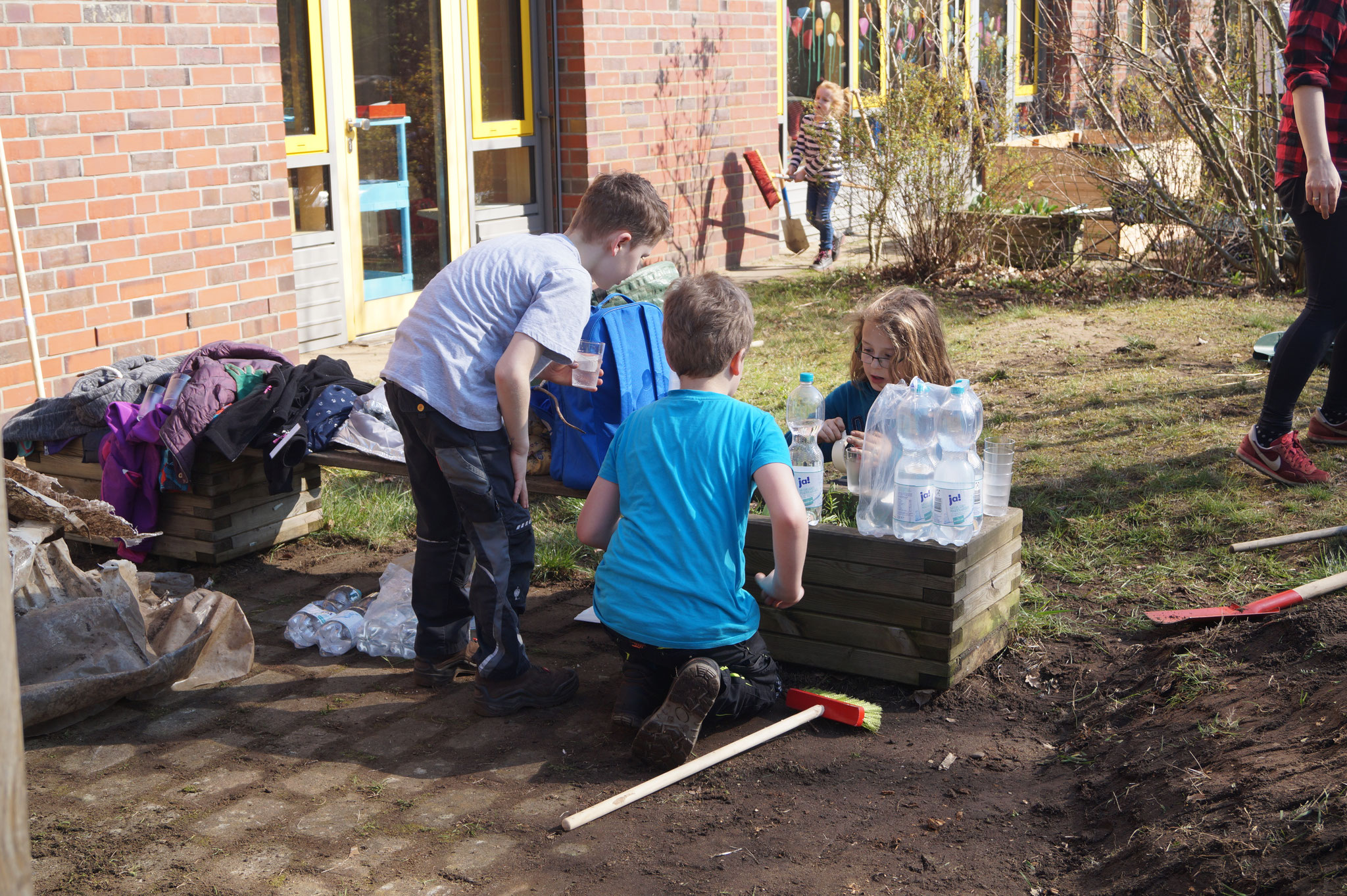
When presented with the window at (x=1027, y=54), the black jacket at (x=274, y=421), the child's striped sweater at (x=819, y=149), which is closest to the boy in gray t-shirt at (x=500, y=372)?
the black jacket at (x=274, y=421)

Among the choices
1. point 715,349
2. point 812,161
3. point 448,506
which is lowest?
point 448,506

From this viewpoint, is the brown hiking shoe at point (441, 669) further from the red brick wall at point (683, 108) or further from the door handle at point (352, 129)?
the red brick wall at point (683, 108)

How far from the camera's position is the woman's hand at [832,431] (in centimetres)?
407

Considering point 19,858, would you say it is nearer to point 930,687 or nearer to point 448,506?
point 448,506

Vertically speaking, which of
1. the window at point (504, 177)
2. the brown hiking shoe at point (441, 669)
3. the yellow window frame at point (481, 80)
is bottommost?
the brown hiking shoe at point (441, 669)

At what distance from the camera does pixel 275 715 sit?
139 inches

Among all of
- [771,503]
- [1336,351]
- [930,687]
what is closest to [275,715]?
[771,503]

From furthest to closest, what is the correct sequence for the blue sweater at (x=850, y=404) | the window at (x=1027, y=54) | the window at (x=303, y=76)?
the window at (x=1027, y=54) < the window at (x=303, y=76) < the blue sweater at (x=850, y=404)

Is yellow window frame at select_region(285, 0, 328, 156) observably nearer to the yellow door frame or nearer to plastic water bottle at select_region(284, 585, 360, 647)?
the yellow door frame

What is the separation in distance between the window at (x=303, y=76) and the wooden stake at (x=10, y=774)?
20.4ft

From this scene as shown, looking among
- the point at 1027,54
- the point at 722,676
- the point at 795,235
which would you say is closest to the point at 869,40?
the point at 795,235

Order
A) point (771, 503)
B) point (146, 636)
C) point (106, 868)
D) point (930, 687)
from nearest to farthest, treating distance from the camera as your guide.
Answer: point (106, 868) < point (771, 503) < point (930, 687) < point (146, 636)

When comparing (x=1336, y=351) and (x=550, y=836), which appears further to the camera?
(x=1336, y=351)

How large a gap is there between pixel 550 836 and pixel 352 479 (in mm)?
3136
